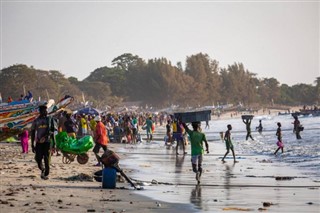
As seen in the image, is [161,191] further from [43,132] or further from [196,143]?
[43,132]

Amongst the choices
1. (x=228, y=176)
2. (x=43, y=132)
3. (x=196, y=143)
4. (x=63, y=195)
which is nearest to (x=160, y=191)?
(x=196, y=143)

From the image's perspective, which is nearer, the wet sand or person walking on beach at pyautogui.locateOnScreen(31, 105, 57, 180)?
the wet sand

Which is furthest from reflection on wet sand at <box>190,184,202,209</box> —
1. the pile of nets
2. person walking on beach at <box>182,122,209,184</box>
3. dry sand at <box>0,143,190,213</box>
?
the pile of nets

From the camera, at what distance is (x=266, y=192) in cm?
1423

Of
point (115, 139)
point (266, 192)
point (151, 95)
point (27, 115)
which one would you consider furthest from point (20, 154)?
point (151, 95)

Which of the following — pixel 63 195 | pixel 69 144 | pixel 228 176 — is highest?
pixel 69 144

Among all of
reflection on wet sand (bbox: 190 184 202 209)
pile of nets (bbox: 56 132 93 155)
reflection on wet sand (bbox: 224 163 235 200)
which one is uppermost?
pile of nets (bbox: 56 132 93 155)

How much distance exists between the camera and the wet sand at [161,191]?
1132 centimetres

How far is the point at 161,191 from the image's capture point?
14.2m

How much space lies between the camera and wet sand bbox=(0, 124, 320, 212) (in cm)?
1132

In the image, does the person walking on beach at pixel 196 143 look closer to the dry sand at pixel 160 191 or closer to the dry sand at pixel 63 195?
the dry sand at pixel 160 191

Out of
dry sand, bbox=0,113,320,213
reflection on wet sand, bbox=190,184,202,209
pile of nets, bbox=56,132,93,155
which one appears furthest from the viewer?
pile of nets, bbox=56,132,93,155

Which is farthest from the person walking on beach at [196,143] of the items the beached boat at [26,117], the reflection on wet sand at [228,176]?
the beached boat at [26,117]

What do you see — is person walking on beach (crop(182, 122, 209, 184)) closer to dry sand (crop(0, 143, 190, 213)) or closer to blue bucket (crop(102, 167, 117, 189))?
dry sand (crop(0, 143, 190, 213))
